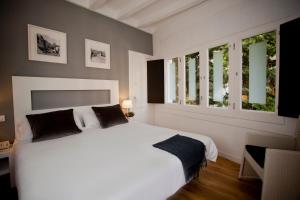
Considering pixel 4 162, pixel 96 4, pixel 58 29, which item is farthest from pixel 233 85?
pixel 4 162

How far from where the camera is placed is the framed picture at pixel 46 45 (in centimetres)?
237

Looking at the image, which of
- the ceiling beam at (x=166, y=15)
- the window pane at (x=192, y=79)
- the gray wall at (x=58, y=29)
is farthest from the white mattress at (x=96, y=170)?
the ceiling beam at (x=166, y=15)

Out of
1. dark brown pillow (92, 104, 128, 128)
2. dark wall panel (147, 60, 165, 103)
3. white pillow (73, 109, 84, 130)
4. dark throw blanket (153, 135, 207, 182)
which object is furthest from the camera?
dark wall panel (147, 60, 165, 103)

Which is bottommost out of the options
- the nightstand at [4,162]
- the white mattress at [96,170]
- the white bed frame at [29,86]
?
the nightstand at [4,162]

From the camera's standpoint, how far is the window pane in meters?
3.33

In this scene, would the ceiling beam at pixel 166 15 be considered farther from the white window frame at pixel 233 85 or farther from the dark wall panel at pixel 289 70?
the dark wall panel at pixel 289 70

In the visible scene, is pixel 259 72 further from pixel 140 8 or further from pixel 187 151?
pixel 140 8

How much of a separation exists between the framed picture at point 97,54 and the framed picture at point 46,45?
414 millimetres

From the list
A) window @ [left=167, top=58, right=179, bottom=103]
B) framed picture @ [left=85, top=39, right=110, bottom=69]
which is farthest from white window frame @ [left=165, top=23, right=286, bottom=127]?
framed picture @ [left=85, top=39, right=110, bottom=69]

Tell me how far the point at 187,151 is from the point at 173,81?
99.1 inches

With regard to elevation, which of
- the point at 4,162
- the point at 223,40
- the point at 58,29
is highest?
the point at 58,29

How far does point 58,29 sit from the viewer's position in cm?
262

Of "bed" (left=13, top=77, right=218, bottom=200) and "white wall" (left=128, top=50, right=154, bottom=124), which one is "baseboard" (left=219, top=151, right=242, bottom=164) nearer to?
"bed" (left=13, top=77, right=218, bottom=200)

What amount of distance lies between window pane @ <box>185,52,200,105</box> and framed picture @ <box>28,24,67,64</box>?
8.25 ft
